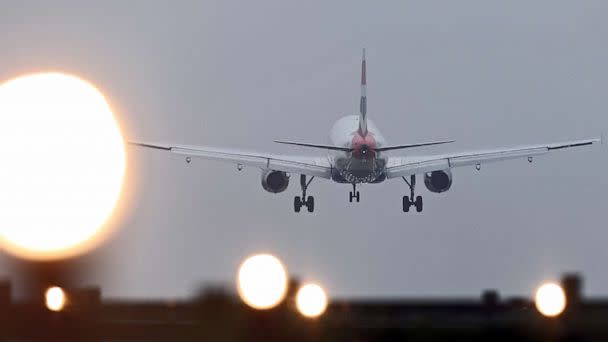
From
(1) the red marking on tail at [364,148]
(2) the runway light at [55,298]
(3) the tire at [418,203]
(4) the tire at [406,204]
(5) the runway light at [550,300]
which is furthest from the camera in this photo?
(4) the tire at [406,204]

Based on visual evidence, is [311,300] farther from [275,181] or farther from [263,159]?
[263,159]

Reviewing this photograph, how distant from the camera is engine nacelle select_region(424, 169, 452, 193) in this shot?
12338 cm

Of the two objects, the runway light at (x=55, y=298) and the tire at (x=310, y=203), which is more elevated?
the tire at (x=310, y=203)

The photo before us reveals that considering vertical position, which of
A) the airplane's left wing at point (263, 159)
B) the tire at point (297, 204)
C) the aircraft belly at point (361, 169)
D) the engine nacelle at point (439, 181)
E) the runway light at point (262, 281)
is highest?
the airplane's left wing at point (263, 159)

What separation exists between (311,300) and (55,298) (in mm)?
5925

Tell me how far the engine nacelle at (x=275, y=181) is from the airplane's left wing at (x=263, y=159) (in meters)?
0.88

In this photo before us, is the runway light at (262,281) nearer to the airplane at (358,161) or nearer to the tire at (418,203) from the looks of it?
the airplane at (358,161)

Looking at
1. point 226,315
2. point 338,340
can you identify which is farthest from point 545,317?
point 226,315

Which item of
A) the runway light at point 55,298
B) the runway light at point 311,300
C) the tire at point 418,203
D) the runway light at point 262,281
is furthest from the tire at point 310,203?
the runway light at point 262,281

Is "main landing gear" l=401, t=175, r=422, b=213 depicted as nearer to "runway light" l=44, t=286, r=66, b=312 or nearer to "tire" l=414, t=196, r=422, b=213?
"tire" l=414, t=196, r=422, b=213

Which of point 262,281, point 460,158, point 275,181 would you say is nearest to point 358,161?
point 275,181

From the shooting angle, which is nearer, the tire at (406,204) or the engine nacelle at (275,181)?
the engine nacelle at (275,181)

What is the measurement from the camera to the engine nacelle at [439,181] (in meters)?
123

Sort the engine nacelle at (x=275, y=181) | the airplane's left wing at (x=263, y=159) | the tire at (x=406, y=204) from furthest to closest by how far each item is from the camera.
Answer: the airplane's left wing at (x=263, y=159)
the tire at (x=406, y=204)
the engine nacelle at (x=275, y=181)
